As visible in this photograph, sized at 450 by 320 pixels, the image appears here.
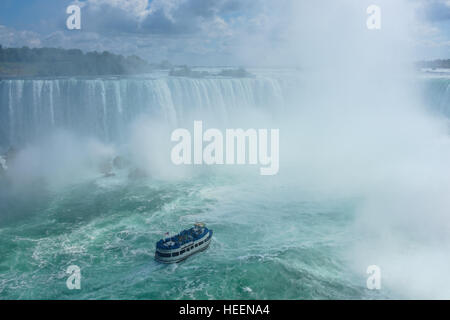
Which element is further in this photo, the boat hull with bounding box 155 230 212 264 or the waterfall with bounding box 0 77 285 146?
the waterfall with bounding box 0 77 285 146

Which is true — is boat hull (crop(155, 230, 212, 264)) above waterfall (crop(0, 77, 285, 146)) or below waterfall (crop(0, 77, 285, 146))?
below

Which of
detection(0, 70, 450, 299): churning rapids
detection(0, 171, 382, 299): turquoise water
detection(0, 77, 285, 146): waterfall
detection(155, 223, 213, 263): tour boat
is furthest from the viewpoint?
detection(0, 77, 285, 146): waterfall

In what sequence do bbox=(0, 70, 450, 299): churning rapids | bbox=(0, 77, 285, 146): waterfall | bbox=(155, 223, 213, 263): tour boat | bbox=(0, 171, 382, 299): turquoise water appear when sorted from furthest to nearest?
bbox=(0, 77, 285, 146): waterfall
bbox=(155, 223, 213, 263): tour boat
bbox=(0, 70, 450, 299): churning rapids
bbox=(0, 171, 382, 299): turquoise water

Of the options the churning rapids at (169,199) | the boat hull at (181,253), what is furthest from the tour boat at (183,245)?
the churning rapids at (169,199)

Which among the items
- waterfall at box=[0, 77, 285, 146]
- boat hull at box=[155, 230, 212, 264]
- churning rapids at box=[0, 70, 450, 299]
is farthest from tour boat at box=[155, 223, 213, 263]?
waterfall at box=[0, 77, 285, 146]

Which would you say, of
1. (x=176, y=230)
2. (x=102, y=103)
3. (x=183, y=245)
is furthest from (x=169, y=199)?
(x=102, y=103)

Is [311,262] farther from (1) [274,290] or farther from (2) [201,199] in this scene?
(2) [201,199]

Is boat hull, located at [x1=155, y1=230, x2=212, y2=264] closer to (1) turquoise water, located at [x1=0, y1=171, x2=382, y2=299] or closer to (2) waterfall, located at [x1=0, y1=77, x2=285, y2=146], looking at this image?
(1) turquoise water, located at [x1=0, y1=171, x2=382, y2=299]
